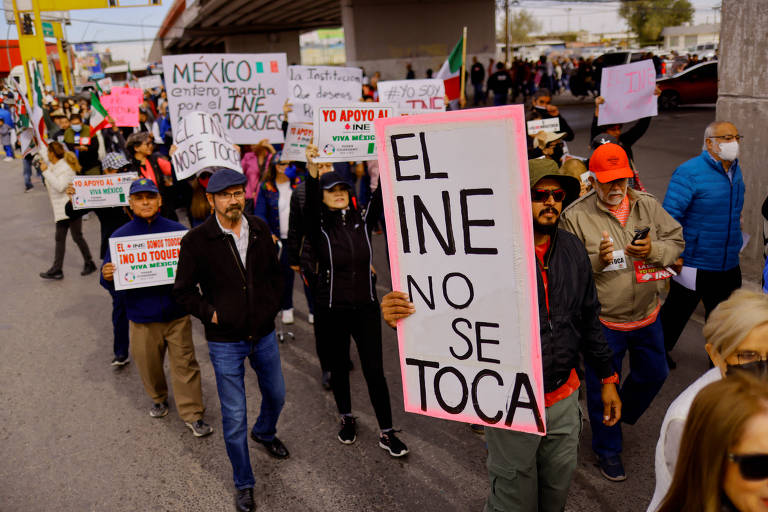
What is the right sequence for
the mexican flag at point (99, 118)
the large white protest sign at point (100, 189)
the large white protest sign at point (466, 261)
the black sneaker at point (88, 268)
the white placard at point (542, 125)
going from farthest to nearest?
the mexican flag at point (99, 118)
the black sneaker at point (88, 268)
the large white protest sign at point (100, 189)
the white placard at point (542, 125)
the large white protest sign at point (466, 261)

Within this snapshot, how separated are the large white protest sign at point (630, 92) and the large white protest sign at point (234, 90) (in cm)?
334

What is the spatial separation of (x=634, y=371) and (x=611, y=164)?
126 centimetres

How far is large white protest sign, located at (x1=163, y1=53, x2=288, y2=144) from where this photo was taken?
22.6 ft

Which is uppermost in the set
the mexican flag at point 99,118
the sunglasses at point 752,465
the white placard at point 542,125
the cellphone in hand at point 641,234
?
the mexican flag at point 99,118

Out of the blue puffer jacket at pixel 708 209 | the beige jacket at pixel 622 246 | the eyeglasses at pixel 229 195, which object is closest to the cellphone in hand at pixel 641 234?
the beige jacket at pixel 622 246

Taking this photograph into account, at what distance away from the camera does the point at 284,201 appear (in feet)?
21.0

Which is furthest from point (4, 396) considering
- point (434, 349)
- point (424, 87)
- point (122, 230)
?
point (424, 87)

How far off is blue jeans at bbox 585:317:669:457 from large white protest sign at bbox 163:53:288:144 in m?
4.27

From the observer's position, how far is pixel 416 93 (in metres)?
8.28

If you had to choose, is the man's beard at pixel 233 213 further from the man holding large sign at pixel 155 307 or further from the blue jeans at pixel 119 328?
the blue jeans at pixel 119 328

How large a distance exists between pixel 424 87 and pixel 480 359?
6363 millimetres

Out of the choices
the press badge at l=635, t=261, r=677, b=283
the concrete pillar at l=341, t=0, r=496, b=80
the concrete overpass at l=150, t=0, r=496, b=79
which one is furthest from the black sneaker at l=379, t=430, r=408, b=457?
the concrete overpass at l=150, t=0, r=496, b=79

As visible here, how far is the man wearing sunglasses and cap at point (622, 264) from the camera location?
365 cm

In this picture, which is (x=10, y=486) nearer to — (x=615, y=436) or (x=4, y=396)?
(x=4, y=396)
